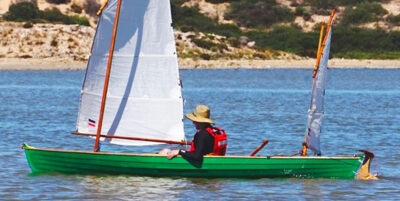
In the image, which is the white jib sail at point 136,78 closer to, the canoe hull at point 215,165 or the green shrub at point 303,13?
the canoe hull at point 215,165

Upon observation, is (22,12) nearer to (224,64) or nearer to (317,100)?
(224,64)

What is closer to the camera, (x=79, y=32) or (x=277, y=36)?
(x=79, y=32)

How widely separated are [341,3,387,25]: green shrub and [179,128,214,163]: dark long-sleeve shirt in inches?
4079

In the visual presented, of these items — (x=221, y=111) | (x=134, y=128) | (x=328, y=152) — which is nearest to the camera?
(x=134, y=128)

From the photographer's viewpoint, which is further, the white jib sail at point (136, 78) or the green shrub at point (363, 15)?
the green shrub at point (363, 15)

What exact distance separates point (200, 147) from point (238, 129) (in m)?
15.1

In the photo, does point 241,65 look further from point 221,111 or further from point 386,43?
point 221,111

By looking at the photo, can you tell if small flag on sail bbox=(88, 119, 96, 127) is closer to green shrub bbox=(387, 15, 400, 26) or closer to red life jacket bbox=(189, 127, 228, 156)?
red life jacket bbox=(189, 127, 228, 156)

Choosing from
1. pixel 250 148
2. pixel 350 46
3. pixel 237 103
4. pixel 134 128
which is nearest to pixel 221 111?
pixel 237 103

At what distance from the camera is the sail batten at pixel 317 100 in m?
20.4

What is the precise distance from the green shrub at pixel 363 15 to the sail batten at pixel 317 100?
102 metres

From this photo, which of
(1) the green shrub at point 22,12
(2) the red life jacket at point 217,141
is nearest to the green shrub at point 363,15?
(1) the green shrub at point 22,12

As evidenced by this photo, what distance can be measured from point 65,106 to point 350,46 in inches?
2348

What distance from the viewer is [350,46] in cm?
10188
